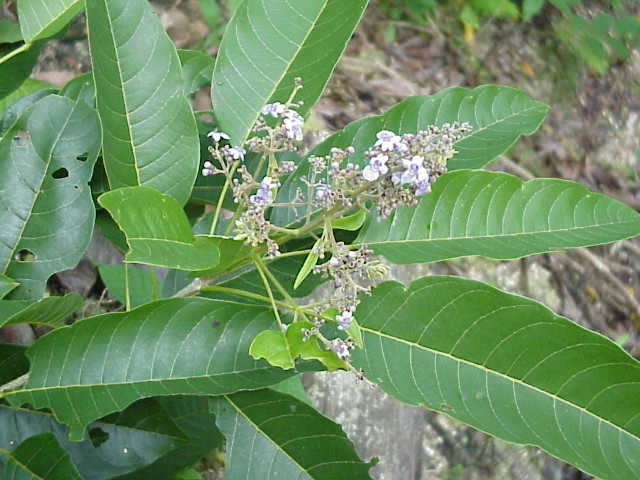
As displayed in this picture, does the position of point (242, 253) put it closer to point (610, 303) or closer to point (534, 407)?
point (534, 407)

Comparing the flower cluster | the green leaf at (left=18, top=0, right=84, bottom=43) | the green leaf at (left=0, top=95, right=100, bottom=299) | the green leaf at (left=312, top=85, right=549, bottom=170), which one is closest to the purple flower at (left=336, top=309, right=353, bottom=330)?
the flower cluster

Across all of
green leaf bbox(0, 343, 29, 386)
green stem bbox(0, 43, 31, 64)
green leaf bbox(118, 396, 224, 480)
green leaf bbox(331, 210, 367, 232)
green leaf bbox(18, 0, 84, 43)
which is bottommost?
green leaf bbox(118, 396, 224, 480)

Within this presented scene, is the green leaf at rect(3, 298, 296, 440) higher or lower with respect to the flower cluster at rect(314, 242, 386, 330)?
lower

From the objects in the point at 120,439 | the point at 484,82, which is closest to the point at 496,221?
the point at 120,439

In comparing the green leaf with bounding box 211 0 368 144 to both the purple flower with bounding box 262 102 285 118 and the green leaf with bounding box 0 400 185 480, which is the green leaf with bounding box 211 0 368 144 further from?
the green leaf with bounding box 0 400 185 480

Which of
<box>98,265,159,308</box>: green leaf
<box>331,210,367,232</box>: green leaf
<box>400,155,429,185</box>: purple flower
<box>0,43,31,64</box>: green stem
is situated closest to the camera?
<box>400,155,429,185</box>: purple flower

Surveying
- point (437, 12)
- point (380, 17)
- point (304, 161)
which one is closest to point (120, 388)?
point (304, 161)

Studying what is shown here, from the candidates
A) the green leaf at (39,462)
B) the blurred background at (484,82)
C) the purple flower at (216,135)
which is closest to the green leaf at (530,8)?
the blurred background at (484,82)
